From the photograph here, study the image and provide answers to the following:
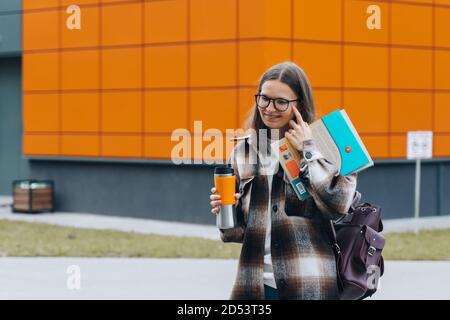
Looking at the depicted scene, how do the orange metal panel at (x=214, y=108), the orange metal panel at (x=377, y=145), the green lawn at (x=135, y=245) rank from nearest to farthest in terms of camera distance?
the green lawn at (x=135, y=245) → the orange metal panel at (x=214, y=108) → the orange metal panel at (x=377, y=145)

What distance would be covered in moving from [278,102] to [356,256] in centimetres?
75

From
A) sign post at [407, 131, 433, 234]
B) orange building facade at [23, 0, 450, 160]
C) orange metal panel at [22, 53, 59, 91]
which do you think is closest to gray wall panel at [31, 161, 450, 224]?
orange building facade at [23, 0, 450, 160]

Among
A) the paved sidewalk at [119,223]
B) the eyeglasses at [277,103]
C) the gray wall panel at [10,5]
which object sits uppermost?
the gray wall panel at [10,5]

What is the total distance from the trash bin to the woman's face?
15453 mm

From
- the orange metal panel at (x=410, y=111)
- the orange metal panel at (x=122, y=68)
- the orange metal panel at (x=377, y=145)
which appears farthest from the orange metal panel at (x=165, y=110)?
the orange metal panel at (x=410, y=111)

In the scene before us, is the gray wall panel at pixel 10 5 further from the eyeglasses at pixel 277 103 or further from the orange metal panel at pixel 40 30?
the eyeglasses at pixel 277 103

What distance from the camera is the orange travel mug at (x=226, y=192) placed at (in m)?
3.80

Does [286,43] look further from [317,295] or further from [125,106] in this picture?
[317,295]

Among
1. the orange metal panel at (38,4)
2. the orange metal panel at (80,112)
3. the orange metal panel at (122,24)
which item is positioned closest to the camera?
the orange metal panel at (122,24)

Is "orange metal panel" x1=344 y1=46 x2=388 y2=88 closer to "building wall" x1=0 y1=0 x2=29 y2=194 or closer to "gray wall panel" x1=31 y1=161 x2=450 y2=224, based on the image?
"gray wall panel" x1=31 y1=161 x2=450 y2=224

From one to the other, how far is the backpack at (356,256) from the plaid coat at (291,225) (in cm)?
4

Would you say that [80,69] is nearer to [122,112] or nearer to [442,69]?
[122,112]

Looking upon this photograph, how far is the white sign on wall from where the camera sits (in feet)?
49.8

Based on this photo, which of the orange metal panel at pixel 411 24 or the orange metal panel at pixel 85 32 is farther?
the orange metal panel at pixel 85 32
